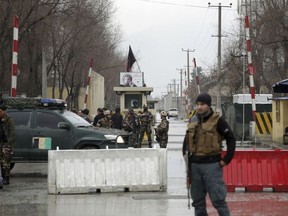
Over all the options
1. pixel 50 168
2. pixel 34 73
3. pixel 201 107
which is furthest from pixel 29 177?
pixel 34 73

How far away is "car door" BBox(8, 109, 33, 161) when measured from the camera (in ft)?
51.0

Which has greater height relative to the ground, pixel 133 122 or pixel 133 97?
pixel 133 97

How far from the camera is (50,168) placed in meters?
12.0

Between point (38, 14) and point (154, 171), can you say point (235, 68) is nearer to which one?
point (38, 14)

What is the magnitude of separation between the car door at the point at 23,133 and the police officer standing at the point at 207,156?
28.5 ft

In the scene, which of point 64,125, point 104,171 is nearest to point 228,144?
point 104,171

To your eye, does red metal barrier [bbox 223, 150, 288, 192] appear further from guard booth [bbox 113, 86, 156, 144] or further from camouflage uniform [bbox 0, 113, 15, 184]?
guard booth [bbox 113, 86, 156, 144]

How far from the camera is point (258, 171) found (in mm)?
12109

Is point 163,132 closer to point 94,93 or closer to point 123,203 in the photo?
point 123,203

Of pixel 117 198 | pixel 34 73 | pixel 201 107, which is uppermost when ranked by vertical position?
pixel 34 73

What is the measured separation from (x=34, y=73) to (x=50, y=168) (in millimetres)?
21112

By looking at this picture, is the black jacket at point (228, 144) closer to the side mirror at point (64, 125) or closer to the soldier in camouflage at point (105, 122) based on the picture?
the side mirror at point (64, 125)

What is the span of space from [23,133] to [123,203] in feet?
18.6

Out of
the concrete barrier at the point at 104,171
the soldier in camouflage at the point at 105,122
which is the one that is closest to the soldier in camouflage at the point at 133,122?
the soldier in camouflage at the point at 105,122
